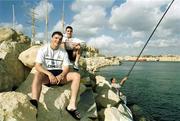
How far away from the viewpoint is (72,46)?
37.7ft

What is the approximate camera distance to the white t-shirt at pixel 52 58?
9.30 meters

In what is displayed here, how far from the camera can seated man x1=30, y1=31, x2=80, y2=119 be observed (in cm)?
884

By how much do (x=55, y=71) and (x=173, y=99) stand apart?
25563mm

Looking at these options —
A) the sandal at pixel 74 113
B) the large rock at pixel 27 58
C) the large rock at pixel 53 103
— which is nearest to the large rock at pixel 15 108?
the large rock at pixel 53 103

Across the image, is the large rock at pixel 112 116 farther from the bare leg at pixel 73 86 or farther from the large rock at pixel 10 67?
the large rock at pixel 10 67

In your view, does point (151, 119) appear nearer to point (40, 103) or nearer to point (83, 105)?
point (83, 105)

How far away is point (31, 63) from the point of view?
1147 cm

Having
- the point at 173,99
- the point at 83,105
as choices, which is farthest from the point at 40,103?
the point at 173,99

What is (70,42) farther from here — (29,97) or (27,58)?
(29,97)

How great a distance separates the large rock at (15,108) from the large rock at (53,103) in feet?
2.94

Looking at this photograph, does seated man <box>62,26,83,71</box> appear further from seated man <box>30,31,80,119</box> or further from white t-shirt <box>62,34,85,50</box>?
seated man <box>30,31,80,119</box>

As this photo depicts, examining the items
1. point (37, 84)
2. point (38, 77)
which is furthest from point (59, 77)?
point (37, 84)

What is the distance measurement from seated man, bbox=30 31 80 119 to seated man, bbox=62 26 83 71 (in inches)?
68.9

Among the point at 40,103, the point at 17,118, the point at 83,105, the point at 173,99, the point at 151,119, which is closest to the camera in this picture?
the point at 17,118
